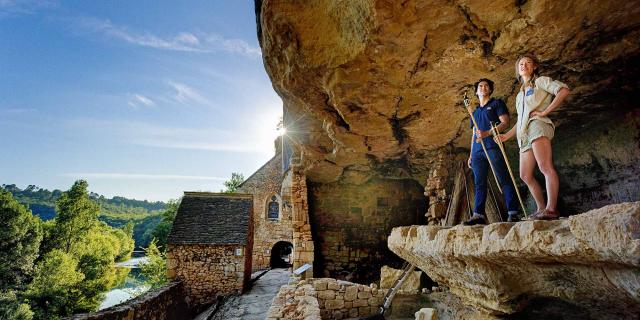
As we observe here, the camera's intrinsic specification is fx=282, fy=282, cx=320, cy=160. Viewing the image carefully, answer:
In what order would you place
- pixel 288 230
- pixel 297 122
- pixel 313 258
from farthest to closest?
pixel 288 230, pixel 313 258, pixel 297 122

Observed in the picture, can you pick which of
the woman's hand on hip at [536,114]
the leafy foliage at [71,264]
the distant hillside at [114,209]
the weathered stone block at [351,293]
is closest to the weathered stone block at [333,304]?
the weathered stone block at [351,293]

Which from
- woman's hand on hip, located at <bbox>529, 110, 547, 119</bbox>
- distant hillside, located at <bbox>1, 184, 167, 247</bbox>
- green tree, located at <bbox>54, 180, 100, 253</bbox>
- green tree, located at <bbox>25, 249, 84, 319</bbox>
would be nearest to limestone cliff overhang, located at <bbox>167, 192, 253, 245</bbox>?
green tree, located at <bbox>25, 249, 84, 319</bbox>

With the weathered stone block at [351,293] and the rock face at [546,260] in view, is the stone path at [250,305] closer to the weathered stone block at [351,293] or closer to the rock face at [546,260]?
the weathered stone block at [351,293]

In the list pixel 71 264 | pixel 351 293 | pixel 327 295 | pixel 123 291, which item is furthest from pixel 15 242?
pixel 123 291

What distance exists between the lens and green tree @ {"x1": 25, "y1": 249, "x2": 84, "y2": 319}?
1431 centimetres

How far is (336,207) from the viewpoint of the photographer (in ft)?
27.4

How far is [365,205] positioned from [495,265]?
20.4 feet

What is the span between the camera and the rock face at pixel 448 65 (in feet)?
9.53

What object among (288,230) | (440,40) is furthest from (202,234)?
(440,40)

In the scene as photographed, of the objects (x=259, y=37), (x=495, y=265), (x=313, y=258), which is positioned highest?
(x=259, y=37)

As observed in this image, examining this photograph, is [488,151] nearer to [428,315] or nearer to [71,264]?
[428,315]

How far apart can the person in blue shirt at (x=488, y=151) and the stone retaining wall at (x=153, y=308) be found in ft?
22.1

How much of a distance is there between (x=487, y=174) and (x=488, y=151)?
0.80 feet

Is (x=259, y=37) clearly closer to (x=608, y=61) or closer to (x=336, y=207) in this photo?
(x=608, y=61)
